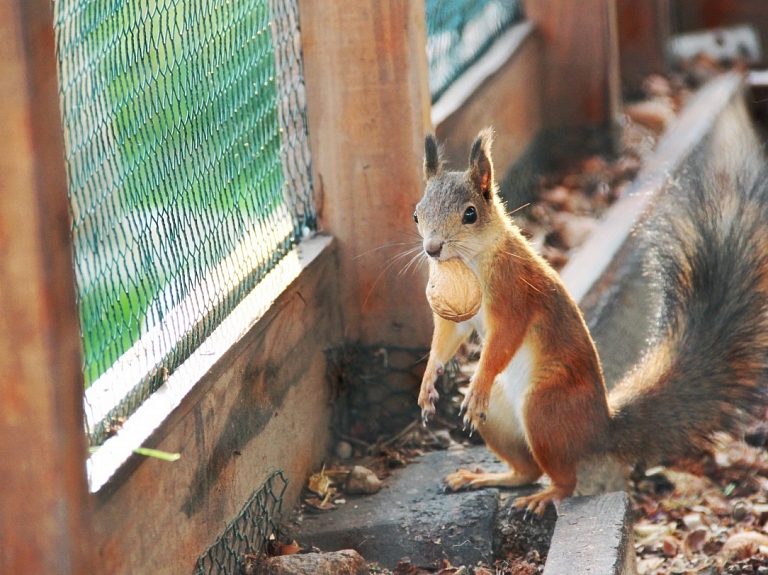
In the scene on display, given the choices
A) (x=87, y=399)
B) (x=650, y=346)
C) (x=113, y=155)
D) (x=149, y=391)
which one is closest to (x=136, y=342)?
(x=149, y=391)

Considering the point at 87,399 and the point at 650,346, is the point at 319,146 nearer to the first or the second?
the point at 650,346

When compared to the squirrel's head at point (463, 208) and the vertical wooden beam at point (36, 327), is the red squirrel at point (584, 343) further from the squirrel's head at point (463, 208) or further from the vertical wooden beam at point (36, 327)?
the vertical wooden beam at point (36, 327)

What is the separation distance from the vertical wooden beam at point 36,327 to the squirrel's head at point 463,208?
43.2 inches

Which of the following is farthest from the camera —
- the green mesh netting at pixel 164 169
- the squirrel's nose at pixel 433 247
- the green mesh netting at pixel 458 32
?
the green mesh netting at pixel 458 32

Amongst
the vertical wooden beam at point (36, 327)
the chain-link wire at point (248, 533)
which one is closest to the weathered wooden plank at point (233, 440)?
the chain-link wire at point (248, 533)

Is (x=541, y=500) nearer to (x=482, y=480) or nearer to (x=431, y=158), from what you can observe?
(x=482, y=480)

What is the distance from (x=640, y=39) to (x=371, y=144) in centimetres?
376

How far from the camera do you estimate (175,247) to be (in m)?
2.26

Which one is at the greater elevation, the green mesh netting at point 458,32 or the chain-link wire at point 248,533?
the green mesh netting at point 458,32

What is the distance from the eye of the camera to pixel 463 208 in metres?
2.41

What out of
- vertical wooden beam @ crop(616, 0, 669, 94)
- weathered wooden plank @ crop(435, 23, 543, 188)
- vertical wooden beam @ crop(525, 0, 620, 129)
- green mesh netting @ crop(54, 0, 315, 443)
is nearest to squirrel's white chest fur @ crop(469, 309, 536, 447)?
green mesh netting @ crop(54, 0, 315, 443)

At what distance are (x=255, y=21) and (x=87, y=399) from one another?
1.22 meters

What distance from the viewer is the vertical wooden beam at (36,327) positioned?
1.28 meters

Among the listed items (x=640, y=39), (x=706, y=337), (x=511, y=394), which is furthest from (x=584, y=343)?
(x=640, y=39)
